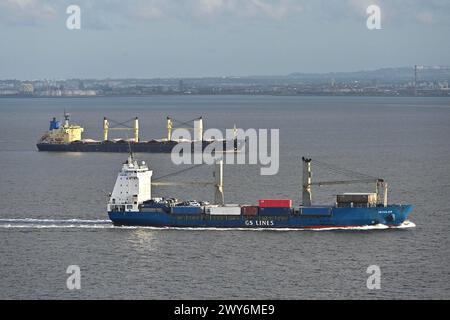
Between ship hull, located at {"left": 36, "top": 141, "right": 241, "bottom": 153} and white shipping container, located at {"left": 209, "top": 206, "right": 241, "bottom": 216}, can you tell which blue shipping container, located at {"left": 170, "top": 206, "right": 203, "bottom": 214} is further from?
ship hull, located at {"left": 36, "top": 141, "right": 241, "bottom": 153}

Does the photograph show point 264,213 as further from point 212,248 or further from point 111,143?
point 111,143

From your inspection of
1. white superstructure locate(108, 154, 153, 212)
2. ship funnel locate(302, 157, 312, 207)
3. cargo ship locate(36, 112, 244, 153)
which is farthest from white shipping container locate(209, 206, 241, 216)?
cargo ship locate(36, 112, 244, 153)

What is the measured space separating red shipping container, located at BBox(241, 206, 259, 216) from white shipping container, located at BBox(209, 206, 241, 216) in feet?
0.85

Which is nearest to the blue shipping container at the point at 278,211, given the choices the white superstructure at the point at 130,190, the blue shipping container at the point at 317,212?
the blue shipping container at the point at 317,212

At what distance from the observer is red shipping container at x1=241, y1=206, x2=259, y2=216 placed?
5506 cm

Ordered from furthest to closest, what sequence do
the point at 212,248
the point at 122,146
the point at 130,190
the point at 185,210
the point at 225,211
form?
the point at 122,146, the point at 130,190, the point at 185,210, the point at 225,211, the point at 212,248

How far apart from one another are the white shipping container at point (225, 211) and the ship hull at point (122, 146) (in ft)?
161

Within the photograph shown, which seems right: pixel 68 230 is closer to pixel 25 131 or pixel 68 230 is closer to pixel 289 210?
pixel 289 210

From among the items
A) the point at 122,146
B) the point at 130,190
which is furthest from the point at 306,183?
the point at 122,146

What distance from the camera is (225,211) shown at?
55.2 m

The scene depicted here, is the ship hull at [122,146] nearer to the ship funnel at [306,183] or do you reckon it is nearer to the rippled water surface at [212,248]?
the rippled water surface at [212,248]

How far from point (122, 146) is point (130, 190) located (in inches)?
1956

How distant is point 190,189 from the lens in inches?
2741

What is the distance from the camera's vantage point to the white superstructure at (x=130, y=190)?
56.1 meters
